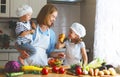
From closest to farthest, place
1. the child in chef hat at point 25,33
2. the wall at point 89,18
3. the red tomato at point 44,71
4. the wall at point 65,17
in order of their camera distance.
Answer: the red tomato at point 44,71 → the child in chef hat at point 25,33 → the wall at point 89,18 → the wall at point 65,17

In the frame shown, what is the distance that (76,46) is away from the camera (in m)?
2.38

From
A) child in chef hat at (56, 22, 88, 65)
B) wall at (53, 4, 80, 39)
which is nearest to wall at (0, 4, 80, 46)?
wall at (53, 4, 80, 39)

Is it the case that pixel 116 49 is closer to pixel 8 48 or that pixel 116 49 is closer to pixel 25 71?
pixel 8 48

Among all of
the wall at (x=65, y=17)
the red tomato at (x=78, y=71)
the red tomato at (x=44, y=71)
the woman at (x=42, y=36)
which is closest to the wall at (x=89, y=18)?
the wall at (x=65, y=17)

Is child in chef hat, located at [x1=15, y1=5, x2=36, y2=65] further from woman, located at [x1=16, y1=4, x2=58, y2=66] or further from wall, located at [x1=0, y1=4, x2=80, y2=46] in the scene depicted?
wall, located at [x1=0, y1=4, x2=80, y2=46]

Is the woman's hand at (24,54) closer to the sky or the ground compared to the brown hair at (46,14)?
closer to the ground

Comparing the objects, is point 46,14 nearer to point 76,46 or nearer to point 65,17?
point 76,46

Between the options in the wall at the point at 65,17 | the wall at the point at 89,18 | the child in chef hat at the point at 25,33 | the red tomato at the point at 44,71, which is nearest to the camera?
the red tomato at the point at 44,71

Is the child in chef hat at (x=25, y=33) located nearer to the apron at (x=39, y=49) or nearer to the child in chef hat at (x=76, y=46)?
the apron at (x=39, y=49)

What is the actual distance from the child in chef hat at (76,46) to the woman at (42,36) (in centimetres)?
21

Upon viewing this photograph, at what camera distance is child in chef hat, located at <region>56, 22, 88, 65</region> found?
7.47 ft

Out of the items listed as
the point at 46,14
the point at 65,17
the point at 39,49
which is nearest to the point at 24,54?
the point at 39,49

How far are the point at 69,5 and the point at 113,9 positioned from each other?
0.98m

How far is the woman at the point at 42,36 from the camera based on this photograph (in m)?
2.05
